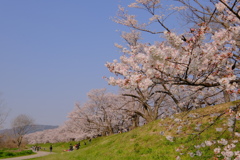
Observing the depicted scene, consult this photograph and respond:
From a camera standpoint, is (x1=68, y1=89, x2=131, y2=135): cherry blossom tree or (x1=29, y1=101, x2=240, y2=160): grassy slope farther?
(x1=68, y1=89, x2=131, y2=135): cherry blossom tree

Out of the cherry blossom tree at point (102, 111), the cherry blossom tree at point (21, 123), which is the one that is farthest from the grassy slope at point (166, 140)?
the cherry blossom tree at point (21, 123)

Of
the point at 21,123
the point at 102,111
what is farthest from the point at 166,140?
the point at 21,123

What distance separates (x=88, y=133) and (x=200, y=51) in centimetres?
4457

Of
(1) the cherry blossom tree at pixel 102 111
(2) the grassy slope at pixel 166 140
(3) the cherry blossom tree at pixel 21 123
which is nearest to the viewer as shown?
(2) the grassy slope at pixel 166 140

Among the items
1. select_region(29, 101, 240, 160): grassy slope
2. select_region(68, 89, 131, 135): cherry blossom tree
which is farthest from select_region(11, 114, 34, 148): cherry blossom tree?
select_region(29, 101, 240, 160): grassy slope

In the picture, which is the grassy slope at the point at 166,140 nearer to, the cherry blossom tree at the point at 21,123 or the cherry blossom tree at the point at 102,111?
the cherry blossom tree at the point at 102,111

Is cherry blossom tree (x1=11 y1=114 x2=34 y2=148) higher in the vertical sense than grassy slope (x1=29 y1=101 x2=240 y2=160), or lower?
higher

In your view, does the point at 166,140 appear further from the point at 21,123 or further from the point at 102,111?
the point at 21,123

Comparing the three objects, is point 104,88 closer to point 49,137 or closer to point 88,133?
point 88,133

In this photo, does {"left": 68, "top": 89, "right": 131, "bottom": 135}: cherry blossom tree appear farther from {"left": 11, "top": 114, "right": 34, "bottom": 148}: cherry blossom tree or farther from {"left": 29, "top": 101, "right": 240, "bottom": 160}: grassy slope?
{"left": 11, "top": 114, "right": 34, "bottom": 148}: cherry blossom tree

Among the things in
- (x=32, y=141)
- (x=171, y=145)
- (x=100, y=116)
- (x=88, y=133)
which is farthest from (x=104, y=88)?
(x=32, y=141)

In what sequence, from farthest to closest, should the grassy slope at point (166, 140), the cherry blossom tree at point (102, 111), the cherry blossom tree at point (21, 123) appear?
1. the cherry blossom tree at point (21, 123)
2. the cherry blossom tree at point (102, 111)
3. the grassy slope at point (166, 140)

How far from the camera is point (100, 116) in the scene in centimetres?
4297

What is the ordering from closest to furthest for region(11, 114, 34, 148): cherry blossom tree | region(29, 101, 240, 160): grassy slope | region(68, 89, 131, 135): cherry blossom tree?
region(29, 101, 240, 160): grassy slope < region(68, 89, 131, 135): cherry blossom tree < region(11, 114, 34, 148): cherry blossom tree
